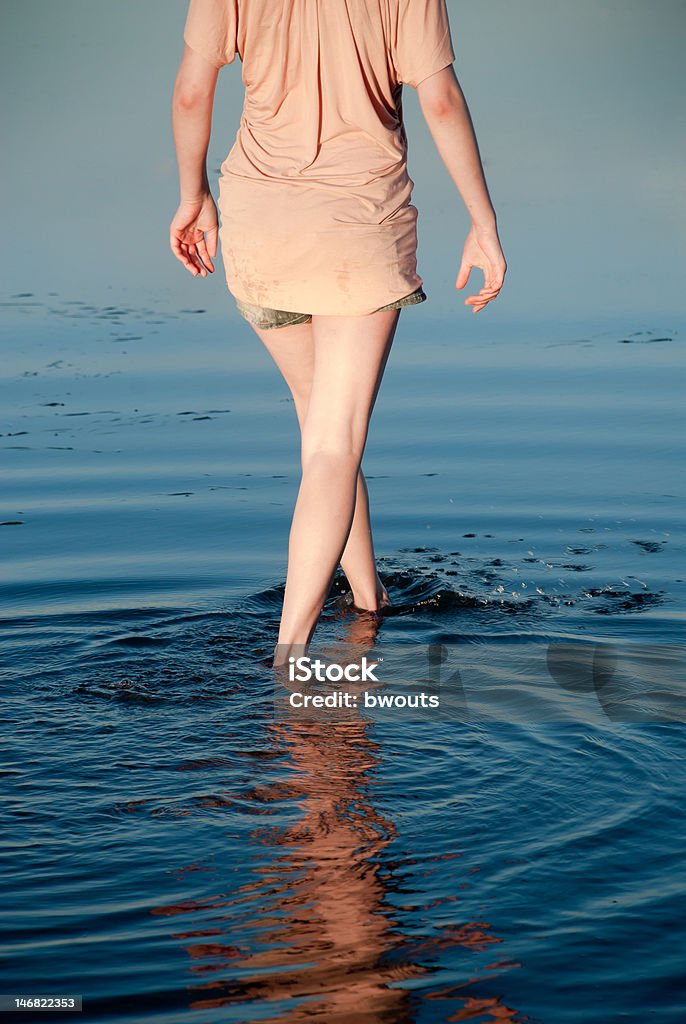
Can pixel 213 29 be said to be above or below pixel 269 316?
above

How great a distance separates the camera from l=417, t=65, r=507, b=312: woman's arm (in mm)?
3357

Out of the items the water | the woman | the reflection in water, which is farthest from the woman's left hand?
the reflection in water

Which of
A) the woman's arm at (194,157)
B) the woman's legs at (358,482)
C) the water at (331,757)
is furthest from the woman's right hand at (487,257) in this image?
the water at (331,757)

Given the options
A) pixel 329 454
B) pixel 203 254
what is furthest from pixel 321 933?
pixel 203 254

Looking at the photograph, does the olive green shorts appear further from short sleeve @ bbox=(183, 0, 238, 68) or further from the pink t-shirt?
short sleeve @ bbox=(183, 0, 238, 68)

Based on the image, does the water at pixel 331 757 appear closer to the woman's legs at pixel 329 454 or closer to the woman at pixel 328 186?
the woman's legs at pixel 329 454

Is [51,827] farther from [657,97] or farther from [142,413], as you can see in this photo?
[657,97]

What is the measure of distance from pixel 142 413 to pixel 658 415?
2.25 metres

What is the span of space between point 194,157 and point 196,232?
10.7 inches

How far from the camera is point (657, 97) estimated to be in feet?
37.7

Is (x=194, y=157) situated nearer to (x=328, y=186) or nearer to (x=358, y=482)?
(x=328, y=186)

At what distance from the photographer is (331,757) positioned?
3.01 meters

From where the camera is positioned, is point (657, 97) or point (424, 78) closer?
point (424, 78)

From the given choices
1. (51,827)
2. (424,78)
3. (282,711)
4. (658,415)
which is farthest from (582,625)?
(658,415)
